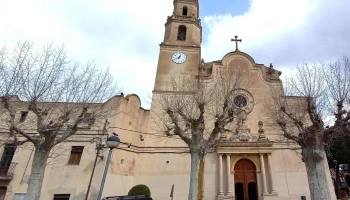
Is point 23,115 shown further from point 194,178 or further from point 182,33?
point 182,33

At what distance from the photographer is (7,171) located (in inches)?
589

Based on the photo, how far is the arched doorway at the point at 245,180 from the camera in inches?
636

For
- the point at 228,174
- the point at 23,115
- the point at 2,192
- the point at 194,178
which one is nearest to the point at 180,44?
the point at 228,174

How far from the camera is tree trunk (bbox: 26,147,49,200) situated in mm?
9395

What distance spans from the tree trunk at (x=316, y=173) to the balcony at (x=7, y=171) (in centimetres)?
1608

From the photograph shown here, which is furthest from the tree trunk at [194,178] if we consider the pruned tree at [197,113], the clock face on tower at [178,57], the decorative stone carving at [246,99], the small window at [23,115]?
the small window at [23,115]

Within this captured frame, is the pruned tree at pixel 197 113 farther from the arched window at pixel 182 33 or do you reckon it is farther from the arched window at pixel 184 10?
the arched window at pixel 184 10

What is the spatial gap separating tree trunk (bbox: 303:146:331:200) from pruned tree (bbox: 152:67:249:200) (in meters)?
4.03

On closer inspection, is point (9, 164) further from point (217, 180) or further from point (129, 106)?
point (217, 180)

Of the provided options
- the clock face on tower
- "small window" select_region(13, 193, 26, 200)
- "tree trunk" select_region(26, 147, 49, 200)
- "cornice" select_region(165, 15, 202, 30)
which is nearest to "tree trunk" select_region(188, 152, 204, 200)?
"tree trunk" select_region(26, 147, 49, 200)

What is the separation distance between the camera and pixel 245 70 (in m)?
20.4

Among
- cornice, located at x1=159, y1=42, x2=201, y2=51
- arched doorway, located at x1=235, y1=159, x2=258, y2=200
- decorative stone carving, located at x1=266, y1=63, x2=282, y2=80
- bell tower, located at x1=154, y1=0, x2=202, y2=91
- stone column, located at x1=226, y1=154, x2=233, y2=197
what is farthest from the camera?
cornice, located at x1=159, y1=42, x2=201, y2=51

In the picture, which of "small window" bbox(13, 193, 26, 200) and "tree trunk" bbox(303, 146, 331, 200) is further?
"small window" bbox(13, 193, 26, 200)

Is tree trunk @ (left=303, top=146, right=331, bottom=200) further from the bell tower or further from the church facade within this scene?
the bell tower
